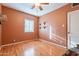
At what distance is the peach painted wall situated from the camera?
7.64ft

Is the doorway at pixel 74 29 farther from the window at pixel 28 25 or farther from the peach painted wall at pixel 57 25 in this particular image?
the window at pixel 28 25

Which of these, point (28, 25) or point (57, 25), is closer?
point (28, 25)

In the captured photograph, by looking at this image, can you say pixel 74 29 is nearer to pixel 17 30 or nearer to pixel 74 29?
pixel 74 29

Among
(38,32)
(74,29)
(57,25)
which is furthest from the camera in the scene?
(57,25)

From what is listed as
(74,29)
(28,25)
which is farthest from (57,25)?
(28,25)

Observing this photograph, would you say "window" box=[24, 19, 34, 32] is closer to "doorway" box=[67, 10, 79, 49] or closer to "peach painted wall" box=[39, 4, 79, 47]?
"peach painted wall" box=[39, 4, 79, 47]

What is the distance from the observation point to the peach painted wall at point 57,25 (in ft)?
7.64

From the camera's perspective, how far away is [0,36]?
2.11m

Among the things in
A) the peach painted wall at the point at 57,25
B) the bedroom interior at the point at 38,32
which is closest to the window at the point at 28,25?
the bedroom interior at the point at 38,32

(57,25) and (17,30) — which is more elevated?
(57,25)

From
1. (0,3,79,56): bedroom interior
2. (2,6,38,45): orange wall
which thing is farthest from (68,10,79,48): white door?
(2,6,38,45): orange wall

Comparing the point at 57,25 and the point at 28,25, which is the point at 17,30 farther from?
the point at 57,25

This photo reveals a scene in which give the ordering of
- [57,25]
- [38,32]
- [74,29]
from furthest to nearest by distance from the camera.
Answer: [57,25] → [38,32] → [74,29]

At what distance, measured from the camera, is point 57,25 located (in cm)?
253
